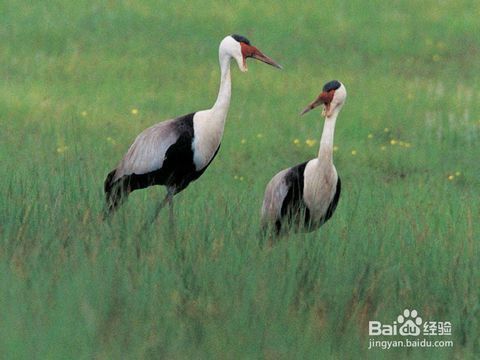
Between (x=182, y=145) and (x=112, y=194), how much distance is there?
0.68 metres

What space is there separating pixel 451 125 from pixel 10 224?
7226 millimetres

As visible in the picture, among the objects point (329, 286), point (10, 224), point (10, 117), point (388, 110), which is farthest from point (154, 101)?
point (329, 286)

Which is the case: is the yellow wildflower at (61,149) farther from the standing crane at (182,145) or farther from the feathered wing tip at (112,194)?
the standing crane at (182,145)

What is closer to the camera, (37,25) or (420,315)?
(420,315)

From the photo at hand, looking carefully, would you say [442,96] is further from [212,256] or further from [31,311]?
[31,311]

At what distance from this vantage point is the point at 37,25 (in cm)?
1755

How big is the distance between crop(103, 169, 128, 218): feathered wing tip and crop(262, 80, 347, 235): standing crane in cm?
93

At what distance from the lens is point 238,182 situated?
10.8 metres

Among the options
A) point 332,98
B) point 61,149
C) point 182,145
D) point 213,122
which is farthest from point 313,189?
point 61,149

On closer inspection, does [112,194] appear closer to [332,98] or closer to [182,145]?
[182,145]

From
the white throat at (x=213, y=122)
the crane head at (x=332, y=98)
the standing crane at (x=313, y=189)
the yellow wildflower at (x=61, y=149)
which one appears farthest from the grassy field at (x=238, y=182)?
the crane head at (x=332, y=98)

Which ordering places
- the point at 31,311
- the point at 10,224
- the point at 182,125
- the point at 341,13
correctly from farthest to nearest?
the point at 341,13
the point at 182,125
the point at 10,224
the point at 31,311

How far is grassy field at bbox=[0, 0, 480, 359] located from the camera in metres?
5.66

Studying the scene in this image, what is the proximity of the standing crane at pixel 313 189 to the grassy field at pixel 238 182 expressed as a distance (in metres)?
0.15
